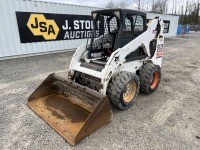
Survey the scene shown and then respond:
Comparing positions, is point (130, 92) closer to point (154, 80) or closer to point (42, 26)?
point (154, 80)

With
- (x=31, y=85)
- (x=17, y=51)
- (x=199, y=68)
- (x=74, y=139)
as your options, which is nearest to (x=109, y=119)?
A: (x=74, y=139)

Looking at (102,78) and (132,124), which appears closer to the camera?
(132,124)

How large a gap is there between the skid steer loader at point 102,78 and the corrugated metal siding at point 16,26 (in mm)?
5713

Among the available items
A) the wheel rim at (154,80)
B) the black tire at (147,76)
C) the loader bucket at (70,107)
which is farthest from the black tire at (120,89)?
the wheel rim at (154,80)

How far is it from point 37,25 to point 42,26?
311 mm

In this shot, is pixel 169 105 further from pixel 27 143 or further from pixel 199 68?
pixel 199 68

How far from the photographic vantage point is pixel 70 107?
349 centimetres

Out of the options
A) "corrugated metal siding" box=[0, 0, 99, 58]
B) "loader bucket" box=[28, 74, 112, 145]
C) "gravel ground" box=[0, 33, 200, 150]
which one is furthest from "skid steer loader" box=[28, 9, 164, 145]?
"corrugated metal siding" box=[0, 0, 99, 58]

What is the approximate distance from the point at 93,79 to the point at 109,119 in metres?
0.99

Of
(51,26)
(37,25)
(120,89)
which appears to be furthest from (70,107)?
(51,26)

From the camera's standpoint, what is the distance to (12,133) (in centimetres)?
296

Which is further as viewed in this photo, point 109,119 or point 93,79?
point 93,79

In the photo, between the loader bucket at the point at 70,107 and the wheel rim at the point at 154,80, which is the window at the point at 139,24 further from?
the loader bucket at the point at 70,107

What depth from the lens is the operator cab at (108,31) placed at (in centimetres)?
393
